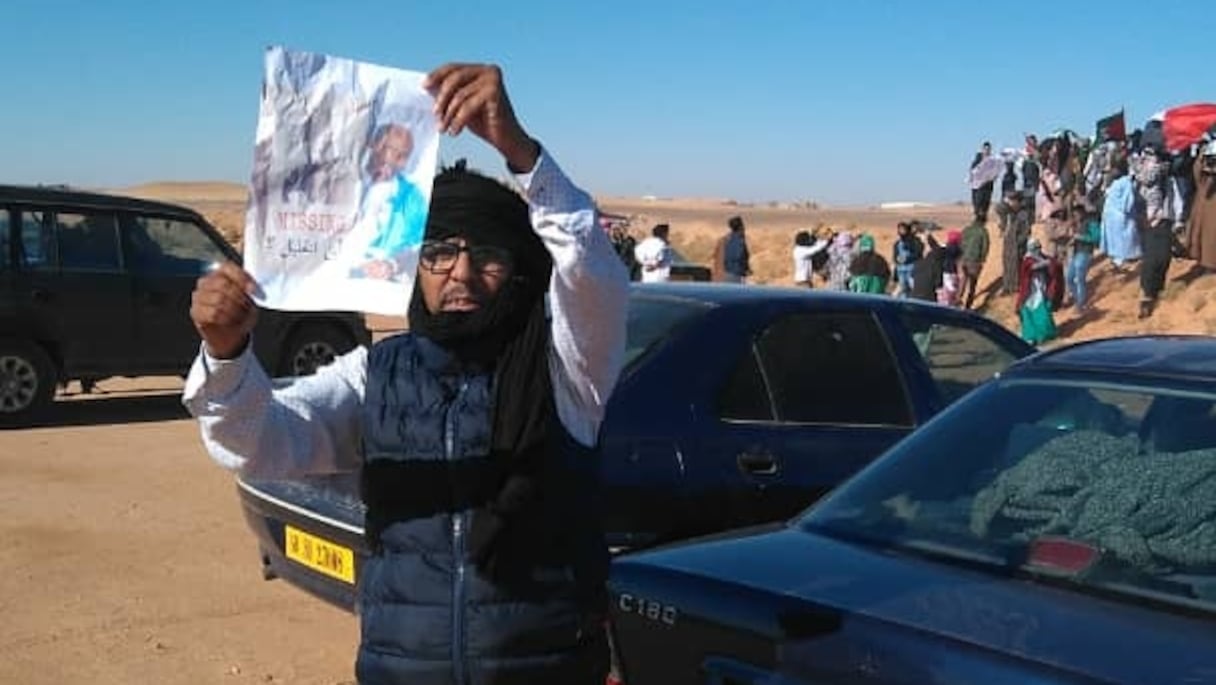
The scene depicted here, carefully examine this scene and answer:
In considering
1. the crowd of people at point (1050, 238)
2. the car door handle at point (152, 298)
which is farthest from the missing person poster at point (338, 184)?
the crowd of people at point (1050, 238)

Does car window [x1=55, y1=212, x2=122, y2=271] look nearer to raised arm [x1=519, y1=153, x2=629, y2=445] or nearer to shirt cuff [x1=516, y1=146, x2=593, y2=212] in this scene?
raised arm [x1=519, y1=153, x2=629, y2=445]

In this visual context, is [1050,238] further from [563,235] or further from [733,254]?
[563,235]

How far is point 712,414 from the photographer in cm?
509

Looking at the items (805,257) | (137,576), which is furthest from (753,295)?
(805,257)

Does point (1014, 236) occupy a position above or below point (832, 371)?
above

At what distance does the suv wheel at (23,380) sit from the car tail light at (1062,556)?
10060mm

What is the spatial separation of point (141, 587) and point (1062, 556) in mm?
4786

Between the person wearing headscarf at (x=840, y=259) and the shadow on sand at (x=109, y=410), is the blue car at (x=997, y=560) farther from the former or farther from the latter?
the person wearing headscarf at (x=840, y=259)

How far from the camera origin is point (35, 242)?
11633mm

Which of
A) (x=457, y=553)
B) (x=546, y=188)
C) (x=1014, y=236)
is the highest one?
(x=546, y=188)

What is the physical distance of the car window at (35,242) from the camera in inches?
455

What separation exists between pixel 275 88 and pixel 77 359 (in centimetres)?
1032

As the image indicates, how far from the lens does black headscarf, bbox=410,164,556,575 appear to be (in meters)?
2.34

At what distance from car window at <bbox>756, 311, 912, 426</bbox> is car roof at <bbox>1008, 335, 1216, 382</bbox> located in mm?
1657
